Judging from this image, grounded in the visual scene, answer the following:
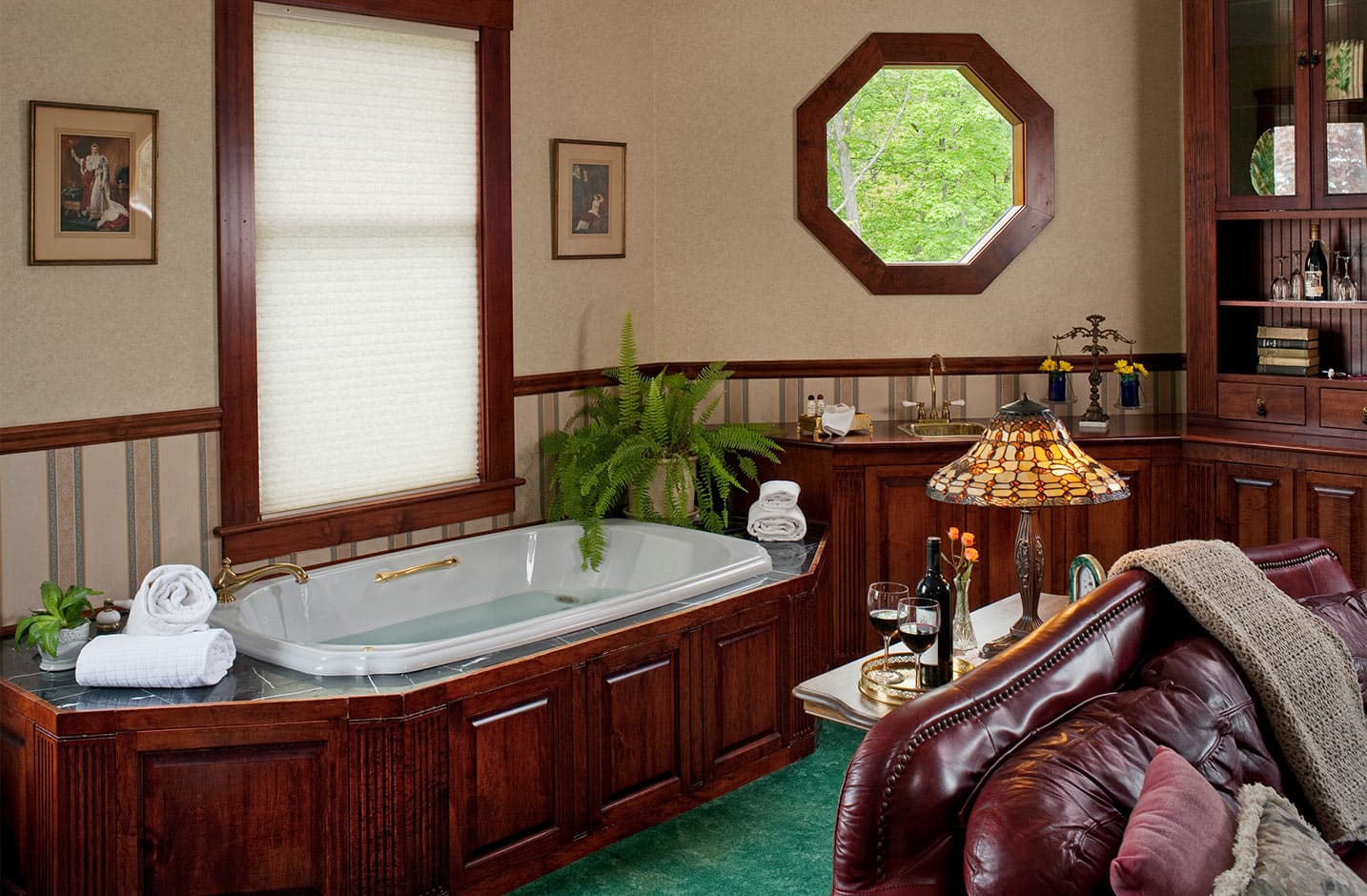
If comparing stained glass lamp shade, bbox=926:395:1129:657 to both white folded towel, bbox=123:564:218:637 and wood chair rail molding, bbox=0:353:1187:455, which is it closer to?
white folded towel, bbox=123:564:218:637

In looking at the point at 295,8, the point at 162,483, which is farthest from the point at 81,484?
the point at 295,8

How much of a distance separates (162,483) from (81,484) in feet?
0.73

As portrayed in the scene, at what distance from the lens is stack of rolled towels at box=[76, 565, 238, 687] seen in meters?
2.88

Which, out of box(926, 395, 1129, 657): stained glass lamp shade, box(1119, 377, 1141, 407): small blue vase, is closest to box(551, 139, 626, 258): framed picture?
box(1119, 377, 1141, 407): small blue vase

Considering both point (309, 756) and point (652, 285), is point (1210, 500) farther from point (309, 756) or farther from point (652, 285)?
point (309, 756)

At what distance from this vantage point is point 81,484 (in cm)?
339

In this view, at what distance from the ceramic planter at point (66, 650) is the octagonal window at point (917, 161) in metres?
5.07

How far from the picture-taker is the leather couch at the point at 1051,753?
1.66 m

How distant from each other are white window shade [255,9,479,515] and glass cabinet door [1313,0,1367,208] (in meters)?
2.91

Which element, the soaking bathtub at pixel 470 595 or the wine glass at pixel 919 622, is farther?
the soaking bathtub at pixel 470 595

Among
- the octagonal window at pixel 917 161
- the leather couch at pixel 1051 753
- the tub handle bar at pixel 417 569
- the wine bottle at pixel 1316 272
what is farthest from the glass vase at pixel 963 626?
the octagonal window at pixel 917 161

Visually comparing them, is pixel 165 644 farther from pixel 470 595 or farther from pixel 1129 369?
pixel 1129 369

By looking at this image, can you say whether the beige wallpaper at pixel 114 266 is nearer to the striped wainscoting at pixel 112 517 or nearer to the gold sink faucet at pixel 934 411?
the striped wainscoting at pixel 112 517

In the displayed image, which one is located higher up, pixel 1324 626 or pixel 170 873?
pixel 1324 626
